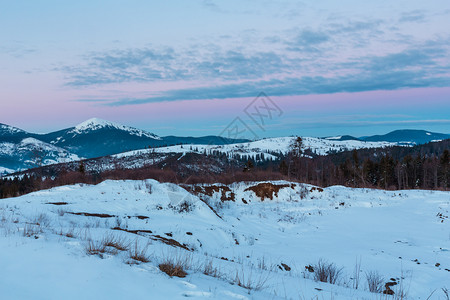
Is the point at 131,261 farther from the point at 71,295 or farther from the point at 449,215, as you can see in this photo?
the point at 449,215

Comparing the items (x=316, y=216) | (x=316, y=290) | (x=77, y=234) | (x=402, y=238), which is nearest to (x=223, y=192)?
(x=316, y=216)

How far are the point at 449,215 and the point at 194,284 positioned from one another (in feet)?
63.3

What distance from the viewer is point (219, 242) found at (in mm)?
9852

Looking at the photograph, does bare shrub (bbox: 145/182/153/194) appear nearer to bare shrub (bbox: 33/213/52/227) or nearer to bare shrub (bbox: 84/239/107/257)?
bare shrub (bbox: 33/213/52/227)

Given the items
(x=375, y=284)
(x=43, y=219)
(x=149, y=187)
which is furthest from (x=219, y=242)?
(x=149, y=187)

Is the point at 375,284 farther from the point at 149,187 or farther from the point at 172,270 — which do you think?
the point at 149,187

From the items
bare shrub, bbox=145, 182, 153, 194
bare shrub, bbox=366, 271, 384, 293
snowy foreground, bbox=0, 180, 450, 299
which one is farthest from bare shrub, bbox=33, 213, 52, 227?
bare shrub, bbox=366, 271, 384, 293

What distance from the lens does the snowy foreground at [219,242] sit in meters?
3.37

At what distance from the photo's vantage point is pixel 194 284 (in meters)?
3.47

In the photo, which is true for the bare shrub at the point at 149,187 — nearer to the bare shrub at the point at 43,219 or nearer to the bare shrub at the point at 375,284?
the bare shrub at the point at 43,219

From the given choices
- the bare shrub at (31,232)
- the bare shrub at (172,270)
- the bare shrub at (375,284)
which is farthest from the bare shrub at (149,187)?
the bare shrub at (375,284)

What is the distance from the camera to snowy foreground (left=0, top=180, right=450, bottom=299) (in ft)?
11.1

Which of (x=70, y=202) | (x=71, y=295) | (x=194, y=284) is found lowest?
(x=70, y=202)

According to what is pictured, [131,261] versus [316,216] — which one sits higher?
[131,261]
